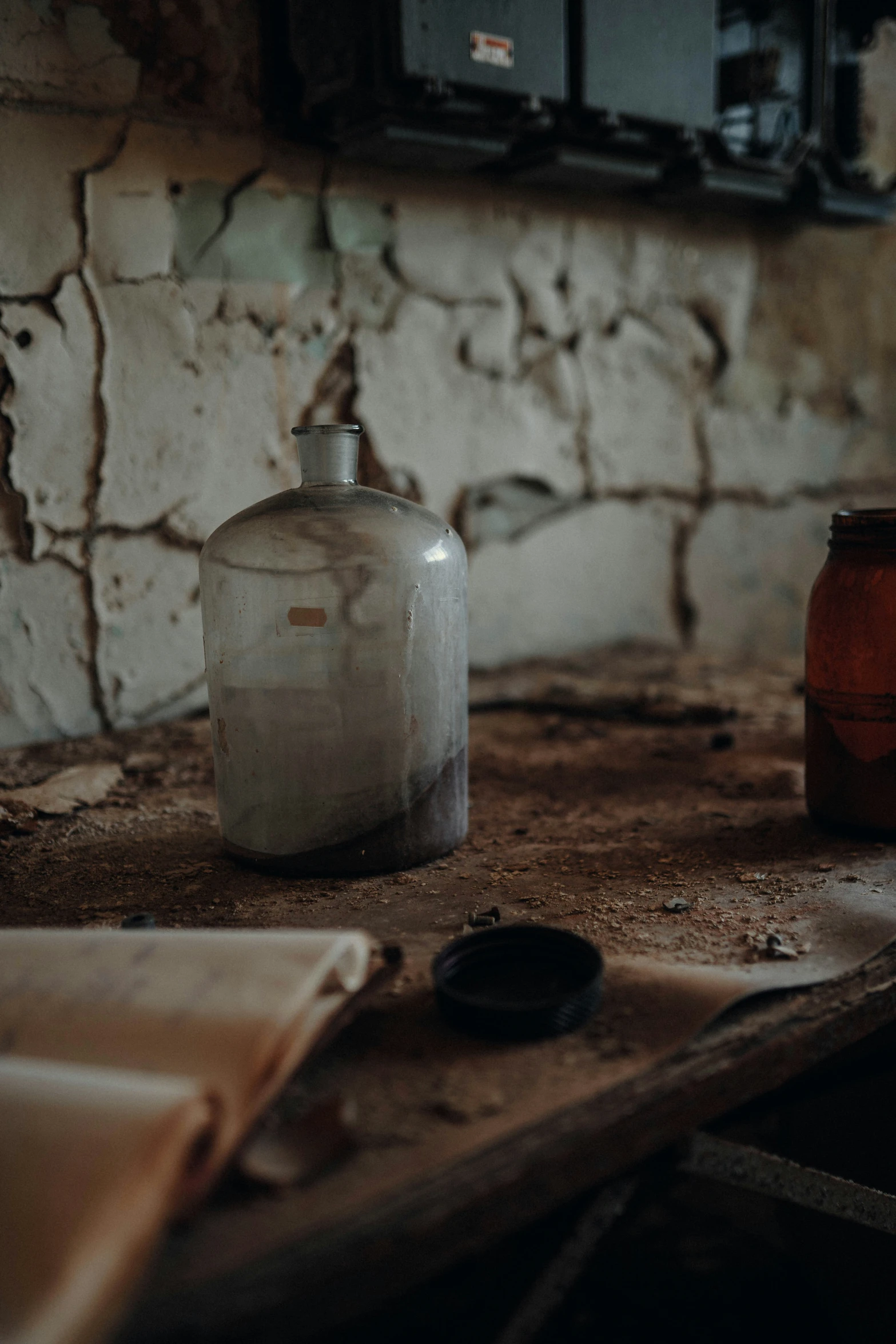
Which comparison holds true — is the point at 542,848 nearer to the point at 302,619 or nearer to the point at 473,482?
the point at 302,619

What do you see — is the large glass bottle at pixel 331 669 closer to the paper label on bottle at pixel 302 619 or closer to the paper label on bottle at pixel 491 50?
the paper label on bottle at pixel 302 619

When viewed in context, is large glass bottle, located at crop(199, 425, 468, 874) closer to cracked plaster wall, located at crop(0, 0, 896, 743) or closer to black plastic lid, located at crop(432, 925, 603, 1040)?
black plastic lid, located at crop(432, 925, 603, 1040)

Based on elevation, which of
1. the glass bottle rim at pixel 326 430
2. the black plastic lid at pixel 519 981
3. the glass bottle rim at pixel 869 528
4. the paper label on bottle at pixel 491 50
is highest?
the paper label on bottle at pixel 491 50

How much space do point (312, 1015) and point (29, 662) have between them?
951 millimetres

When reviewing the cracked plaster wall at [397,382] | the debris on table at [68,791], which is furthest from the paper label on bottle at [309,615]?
the cracked plaster wall at [397,382]

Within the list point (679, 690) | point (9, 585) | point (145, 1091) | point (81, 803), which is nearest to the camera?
point (145, 1091)

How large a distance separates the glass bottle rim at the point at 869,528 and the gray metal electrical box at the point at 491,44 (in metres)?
0.84

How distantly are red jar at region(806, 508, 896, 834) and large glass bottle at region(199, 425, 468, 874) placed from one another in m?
0.37

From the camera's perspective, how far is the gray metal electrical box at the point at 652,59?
1.46 m


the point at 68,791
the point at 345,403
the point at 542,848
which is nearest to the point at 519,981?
the point at 542,848

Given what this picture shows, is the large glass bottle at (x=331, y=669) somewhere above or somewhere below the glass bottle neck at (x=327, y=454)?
below

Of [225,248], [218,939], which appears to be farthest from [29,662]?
[218,939]

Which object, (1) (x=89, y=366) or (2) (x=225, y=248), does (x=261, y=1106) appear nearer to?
(1) (x=89, y=366)

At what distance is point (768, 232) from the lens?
2.14 m
